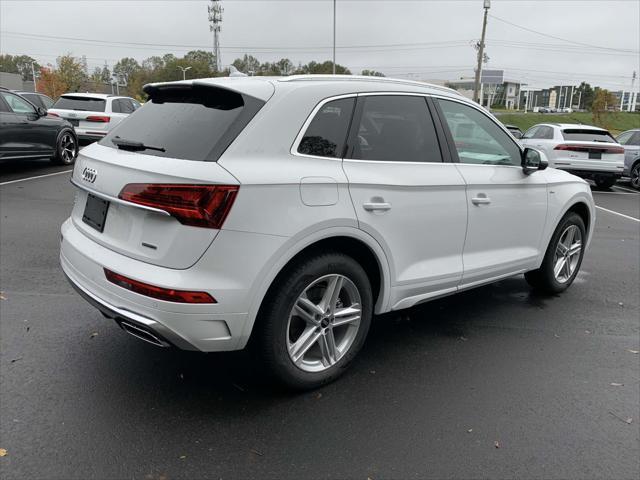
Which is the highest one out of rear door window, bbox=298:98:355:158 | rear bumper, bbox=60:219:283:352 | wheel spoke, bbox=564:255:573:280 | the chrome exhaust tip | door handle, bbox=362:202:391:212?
rear door window, bbox=298:98:355:158

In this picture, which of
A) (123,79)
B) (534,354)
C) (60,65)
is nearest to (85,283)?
(534,354)

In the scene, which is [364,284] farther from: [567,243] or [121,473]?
[567,243]

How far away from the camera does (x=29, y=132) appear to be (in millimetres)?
10875

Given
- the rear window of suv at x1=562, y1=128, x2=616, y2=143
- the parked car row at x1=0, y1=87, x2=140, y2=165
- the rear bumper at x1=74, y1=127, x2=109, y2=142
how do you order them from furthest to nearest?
1. the rear bumper at x1=74, y1=127, x2=109, y2=142
2. the rear window of suv at x1=562, y1=128, x2=616, y2=143
3. the parked car row at x1=0, y1=87, x2=140, y2=165

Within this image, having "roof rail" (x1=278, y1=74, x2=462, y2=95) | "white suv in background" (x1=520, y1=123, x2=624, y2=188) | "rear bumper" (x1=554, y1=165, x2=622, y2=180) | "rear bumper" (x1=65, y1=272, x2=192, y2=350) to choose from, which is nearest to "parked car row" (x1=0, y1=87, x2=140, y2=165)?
"roof rail" (x1=278, y1=74, x2=462, y2=95)

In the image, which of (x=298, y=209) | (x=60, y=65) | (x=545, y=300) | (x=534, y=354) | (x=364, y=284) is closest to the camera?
(x=298, y=209)

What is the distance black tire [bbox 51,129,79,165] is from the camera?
474 inches

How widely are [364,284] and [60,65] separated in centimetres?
6628

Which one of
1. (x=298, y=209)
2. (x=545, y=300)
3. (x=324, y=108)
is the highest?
(x=324, y=108)

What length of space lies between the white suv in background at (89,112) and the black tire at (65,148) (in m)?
1.96

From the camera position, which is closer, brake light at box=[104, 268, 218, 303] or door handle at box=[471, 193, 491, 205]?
brake light at box=[104, 268, 218, 303]

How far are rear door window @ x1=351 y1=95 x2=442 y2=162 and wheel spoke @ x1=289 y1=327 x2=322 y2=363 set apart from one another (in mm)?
1052

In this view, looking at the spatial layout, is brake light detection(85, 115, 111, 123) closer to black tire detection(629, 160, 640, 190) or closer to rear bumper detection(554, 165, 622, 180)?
rear bumper detection(554, 165, 622, 180)

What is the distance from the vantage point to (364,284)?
10.9ft
